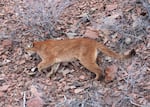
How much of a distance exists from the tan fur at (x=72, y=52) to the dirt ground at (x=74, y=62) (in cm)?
14

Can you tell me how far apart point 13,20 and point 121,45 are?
2173 millimetres

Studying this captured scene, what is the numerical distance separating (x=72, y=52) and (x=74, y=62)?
236 mm

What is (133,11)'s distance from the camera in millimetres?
7176

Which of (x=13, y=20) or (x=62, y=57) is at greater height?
(x=13, y=20)

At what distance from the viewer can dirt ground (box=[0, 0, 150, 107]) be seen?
18.6 feet

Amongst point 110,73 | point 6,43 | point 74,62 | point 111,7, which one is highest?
point 111,7

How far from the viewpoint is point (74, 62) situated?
631 cm

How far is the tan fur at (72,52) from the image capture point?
5.96 m

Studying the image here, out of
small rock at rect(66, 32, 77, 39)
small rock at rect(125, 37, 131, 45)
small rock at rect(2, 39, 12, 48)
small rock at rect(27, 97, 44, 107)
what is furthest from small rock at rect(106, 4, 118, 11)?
small rock at rect(27, 97, 44, 107)

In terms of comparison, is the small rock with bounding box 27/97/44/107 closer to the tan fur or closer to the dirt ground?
the dirt ground

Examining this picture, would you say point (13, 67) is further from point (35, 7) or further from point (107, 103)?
point (107, 103)

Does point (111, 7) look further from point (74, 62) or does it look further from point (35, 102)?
point (35, 102)

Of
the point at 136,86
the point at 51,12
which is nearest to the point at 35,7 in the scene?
the point at 51,12

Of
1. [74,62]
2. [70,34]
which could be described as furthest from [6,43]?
[74,62]
